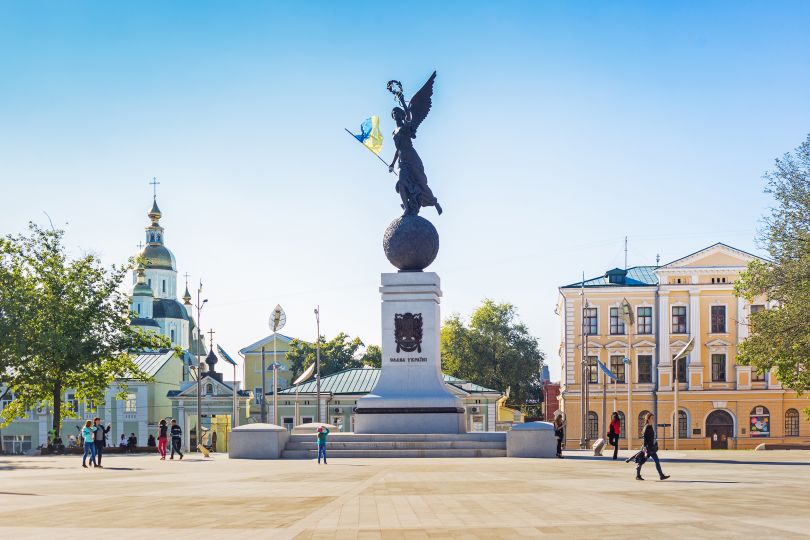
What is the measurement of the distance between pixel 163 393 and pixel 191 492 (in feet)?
254

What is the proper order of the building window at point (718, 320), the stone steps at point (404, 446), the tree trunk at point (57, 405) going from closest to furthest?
the stone steps at point (404, 446) < the tree trunk at point (57, 405) < the building window at point (718, 320)

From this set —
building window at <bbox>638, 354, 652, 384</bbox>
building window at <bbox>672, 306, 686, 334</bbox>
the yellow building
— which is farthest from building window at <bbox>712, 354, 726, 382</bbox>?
building window at <bbox>638, 354, 652, 384</bbox>

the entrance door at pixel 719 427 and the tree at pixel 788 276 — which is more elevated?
the tree at pixel 788 276

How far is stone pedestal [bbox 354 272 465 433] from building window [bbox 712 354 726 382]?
3976cm

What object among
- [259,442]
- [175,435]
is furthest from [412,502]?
[175,435]

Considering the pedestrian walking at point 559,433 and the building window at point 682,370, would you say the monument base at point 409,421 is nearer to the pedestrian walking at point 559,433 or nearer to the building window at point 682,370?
the pedestrian walking at point 559,433

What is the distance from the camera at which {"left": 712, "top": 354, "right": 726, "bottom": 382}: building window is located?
74.4 m

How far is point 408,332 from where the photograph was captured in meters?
39.7

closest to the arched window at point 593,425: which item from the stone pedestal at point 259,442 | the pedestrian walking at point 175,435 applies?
the pedestrian walking at point 175,435

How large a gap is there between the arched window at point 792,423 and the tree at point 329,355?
42.7 m

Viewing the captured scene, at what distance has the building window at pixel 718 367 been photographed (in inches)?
2928

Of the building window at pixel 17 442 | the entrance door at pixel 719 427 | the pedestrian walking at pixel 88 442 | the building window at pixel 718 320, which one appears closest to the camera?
the pedestrian walking at pixel 88 442

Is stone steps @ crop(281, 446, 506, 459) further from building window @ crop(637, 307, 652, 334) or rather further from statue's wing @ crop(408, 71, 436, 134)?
building window @ crop(637, 307, 652, 334)

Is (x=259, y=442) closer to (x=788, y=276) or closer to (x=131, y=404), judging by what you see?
(x=788, y=276)
